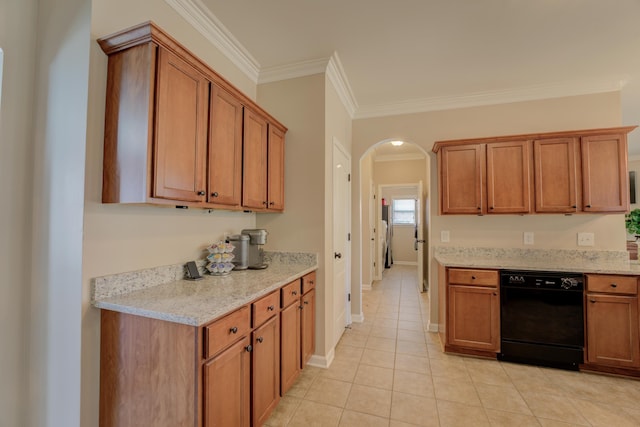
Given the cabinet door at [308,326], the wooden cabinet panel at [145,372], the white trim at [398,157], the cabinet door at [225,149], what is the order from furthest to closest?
the white trim at [398,157]
the cabinet door at [308,326]
the cabinet door at [225,149]
the wooden cabinet panel at [145,372]

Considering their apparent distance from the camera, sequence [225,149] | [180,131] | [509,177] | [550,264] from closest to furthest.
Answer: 1. [180,131]
2. [225,149]
3. [550,264]
4. [509,177]

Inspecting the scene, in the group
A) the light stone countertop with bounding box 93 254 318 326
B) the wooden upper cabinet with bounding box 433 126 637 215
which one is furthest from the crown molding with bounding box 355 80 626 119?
the light stone countertop with bounding box 93 254 318 326

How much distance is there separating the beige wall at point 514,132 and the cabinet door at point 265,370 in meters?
2.28

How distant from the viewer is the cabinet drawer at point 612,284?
2.34 meters

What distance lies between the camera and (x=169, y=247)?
5.88 ft

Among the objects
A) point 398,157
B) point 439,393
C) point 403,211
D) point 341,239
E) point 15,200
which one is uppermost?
point 398,157

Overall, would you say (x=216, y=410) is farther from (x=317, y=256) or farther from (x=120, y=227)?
(x=317, y=256)

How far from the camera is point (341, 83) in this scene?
9.79 feet

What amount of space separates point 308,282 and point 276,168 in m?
1.07

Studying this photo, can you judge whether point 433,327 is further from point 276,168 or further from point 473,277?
point 276,168

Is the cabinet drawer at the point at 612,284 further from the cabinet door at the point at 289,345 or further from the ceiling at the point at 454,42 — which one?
the cabinet door at the point at 289,345

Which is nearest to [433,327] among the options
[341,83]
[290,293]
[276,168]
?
[290,293]

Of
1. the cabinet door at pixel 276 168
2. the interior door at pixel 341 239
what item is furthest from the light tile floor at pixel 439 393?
the cabinet door at pixel 276 168

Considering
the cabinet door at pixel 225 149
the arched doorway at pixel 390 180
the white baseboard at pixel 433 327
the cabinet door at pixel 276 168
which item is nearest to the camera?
the cabinet door at pixel 225 149
